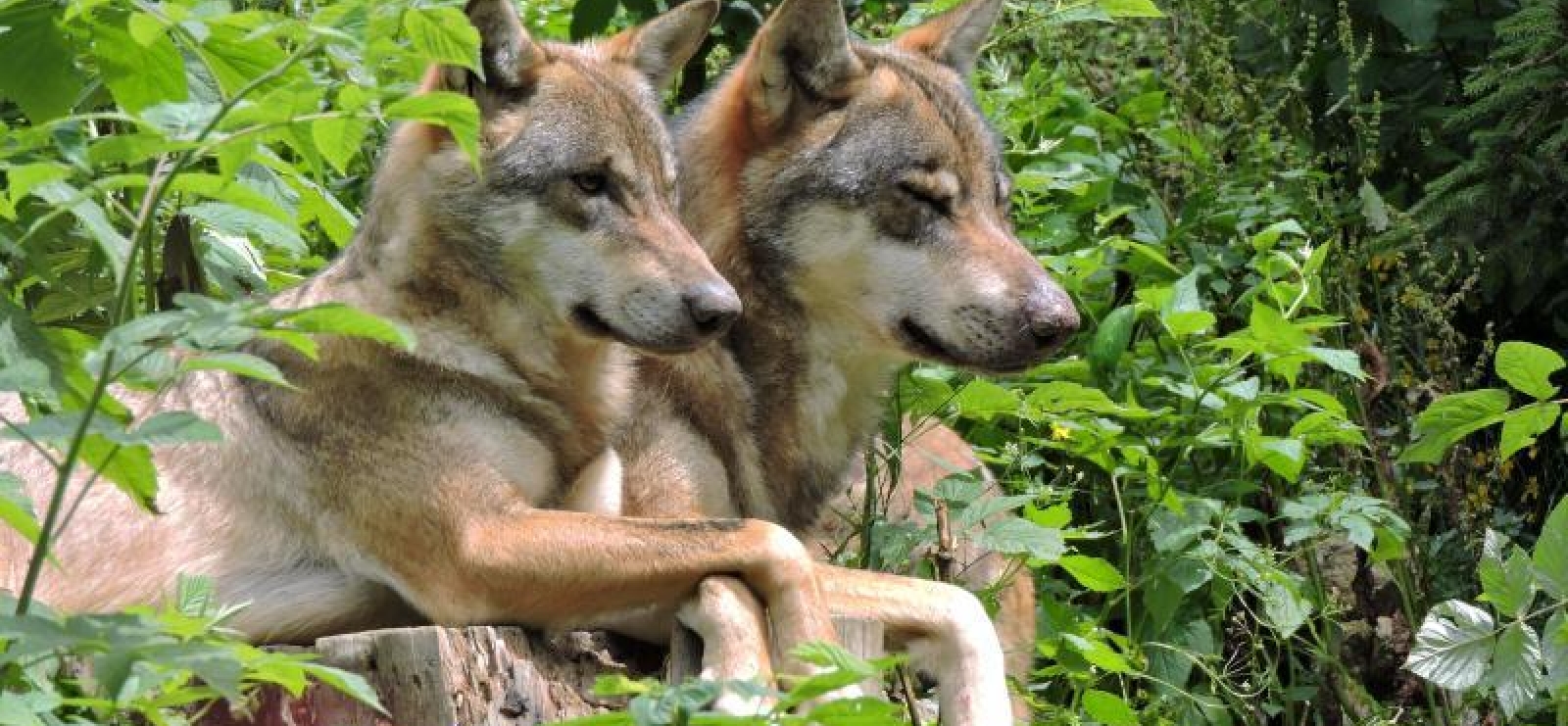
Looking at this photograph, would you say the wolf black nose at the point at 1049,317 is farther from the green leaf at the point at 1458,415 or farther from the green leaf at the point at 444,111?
the green leaf at the point at 444,111

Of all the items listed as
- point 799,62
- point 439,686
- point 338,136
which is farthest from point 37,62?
point 799,62

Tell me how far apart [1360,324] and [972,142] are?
2177 mm

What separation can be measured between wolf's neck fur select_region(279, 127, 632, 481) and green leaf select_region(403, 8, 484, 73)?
1.58 meters

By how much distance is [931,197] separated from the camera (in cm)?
521

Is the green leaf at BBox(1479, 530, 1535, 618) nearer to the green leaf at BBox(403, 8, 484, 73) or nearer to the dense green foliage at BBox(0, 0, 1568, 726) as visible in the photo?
the dense green foliage at BBox(0, 0, 1568, 726)

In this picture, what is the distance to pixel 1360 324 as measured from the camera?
22.7 ft

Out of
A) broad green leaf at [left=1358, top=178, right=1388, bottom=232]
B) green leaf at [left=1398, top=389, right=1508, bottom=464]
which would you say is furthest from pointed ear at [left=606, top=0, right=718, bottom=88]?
broad green leaf at [left=1358, top=178, right=1388, bottom=232]

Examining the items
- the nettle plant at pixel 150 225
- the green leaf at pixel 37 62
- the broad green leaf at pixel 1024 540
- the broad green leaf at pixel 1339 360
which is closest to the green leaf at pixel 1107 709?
the broad green leaf at pixel 1024 540

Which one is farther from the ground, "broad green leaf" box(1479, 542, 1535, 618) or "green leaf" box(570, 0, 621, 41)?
"green leaf" box(570, 0, 621, 41)

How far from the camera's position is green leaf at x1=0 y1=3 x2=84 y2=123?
12.6 feet

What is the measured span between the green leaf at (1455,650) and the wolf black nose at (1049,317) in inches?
43.7

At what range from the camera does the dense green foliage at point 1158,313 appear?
2.90 metres

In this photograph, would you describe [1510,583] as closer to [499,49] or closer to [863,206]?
[863,206]

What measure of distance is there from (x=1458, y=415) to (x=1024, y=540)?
1136 millimetres
